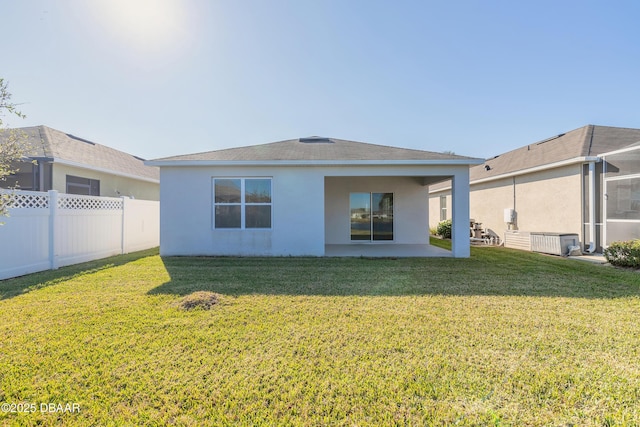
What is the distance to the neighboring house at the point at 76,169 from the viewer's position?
446 inches

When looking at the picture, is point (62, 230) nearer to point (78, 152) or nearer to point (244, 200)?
point (244, 200)

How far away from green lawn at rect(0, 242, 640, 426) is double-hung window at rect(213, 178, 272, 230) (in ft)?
12.3

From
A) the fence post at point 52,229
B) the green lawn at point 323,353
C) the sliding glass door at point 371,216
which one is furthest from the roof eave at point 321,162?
the green lawn at point 323,353

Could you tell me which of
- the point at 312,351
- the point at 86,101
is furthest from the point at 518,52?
the point at 86,101

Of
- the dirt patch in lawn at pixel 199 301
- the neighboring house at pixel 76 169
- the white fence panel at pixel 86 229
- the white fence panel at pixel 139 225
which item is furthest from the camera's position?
the neighboring house at pixel 76 169

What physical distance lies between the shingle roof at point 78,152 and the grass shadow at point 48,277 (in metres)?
5.39

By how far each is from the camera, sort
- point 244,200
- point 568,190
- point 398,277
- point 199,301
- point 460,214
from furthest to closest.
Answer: point 568,190 < point 244,200 < point 460,214 < point 398,277 < point 199,301

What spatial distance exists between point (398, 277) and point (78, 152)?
15231 millimetres

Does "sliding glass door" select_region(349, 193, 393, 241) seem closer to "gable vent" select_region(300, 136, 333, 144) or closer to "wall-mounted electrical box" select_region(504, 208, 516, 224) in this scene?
"gable vent" select_region(300, 136, 333, 144)

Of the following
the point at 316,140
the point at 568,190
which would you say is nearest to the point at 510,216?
the point at 568,190

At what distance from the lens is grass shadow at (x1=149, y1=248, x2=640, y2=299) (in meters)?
5.67

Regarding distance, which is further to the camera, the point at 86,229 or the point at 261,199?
the point at 261,199

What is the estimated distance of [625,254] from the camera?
774 centimetres

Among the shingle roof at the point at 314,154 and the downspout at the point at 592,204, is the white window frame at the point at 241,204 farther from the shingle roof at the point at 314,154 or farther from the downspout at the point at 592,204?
the downspout at the point at 592,204
